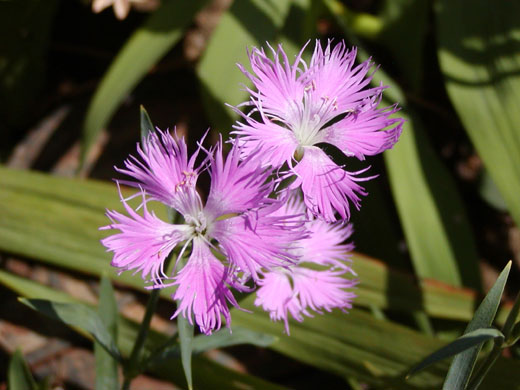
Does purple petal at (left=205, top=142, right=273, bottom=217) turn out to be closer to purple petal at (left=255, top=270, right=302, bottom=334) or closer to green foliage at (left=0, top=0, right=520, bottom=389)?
purple petal at (left=255, top=270, right=302, bottom=334)

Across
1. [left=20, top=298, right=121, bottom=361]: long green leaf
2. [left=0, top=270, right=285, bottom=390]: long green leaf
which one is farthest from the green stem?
[left=0, top=270, right=285, bottom=390]: long green leaf

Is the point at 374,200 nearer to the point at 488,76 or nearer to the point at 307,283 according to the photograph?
the point at 488,76

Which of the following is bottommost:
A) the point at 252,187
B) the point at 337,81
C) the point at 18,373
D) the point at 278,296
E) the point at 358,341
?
the point at 18,373

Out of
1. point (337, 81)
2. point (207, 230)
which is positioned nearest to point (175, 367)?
point (207, 230)

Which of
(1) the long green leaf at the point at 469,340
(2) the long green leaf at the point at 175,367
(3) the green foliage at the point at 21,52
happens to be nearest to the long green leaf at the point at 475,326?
(1) the long green leaf at the point at 469,340

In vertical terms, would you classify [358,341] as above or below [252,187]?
below
